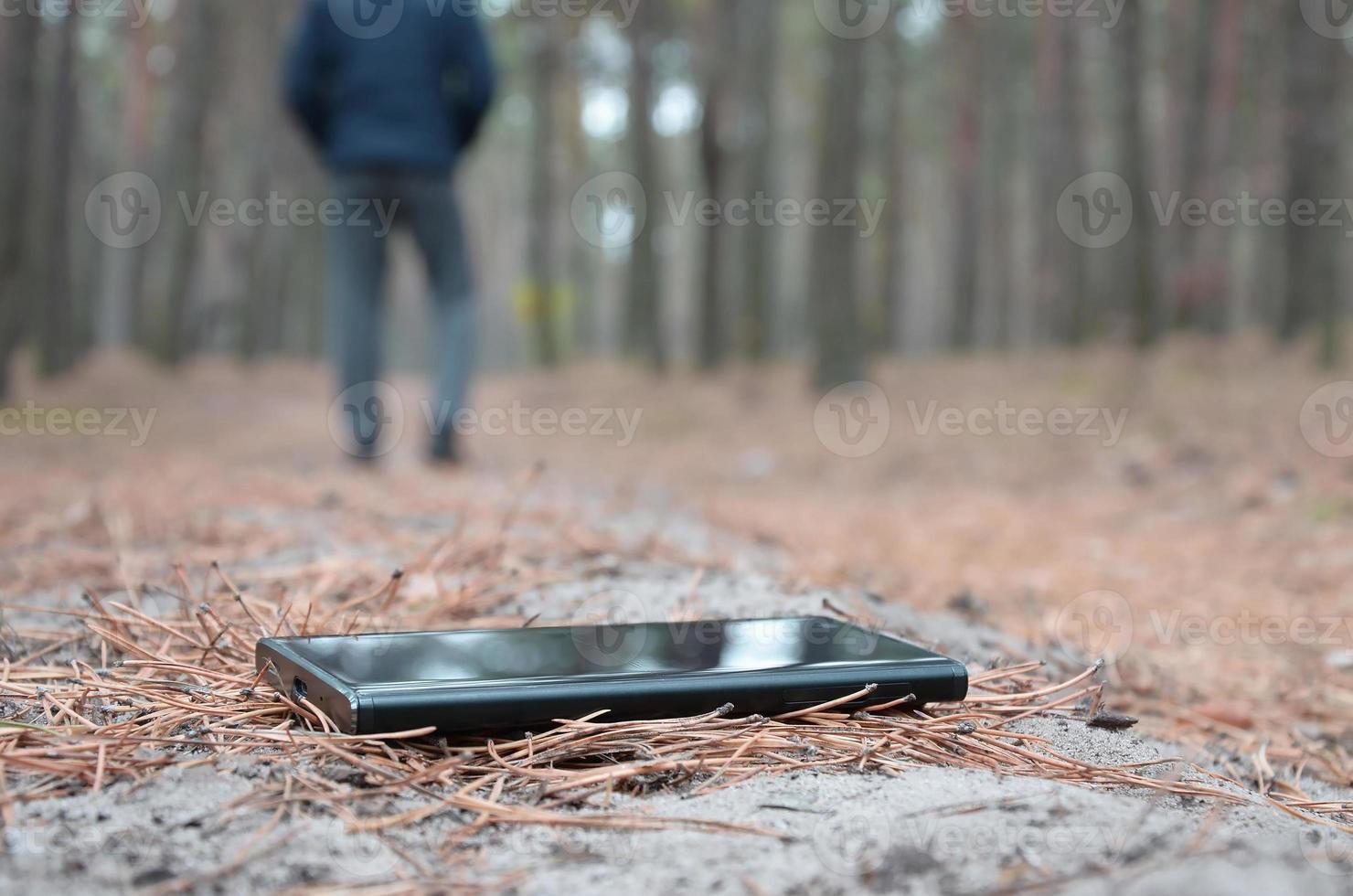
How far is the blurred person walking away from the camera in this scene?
5051mm

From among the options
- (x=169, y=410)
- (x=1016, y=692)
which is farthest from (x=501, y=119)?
(x=1016, y=692)

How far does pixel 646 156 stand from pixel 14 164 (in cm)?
693

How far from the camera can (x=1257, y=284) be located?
22.5 meters

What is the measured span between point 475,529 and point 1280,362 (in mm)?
6663

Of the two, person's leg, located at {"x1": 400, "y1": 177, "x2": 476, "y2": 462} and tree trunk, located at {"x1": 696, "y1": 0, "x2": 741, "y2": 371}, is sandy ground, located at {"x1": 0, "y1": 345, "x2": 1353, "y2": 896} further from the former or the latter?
tree trunk, located at {"x1": 696, "y1": 0, "x2": 741, "y2": 371}

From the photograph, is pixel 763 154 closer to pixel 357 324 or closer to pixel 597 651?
pixel 357 324

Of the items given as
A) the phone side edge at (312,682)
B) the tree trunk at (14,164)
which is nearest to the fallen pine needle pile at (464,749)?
the phone side edge at (312,682)

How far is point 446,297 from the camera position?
528 centimetres

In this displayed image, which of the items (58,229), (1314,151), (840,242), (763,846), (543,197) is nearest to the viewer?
(763,846)

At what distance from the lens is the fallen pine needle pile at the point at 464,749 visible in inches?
50.6

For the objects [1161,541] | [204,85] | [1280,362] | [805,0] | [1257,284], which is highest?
[805,0]

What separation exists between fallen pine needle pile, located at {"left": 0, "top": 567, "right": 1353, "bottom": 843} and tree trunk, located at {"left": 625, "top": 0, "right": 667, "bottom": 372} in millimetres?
10677

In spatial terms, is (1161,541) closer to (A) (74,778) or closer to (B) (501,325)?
(A) (74,778)

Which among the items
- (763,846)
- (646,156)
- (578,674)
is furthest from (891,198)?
(763,846)
